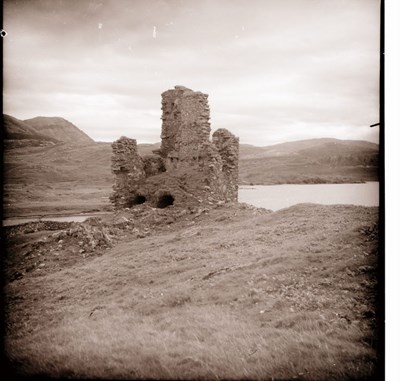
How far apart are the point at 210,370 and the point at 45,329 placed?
2.87 metres

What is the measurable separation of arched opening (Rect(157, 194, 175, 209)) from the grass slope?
21.8 ft

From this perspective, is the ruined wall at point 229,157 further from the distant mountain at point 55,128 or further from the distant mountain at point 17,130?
the distant mountain at point 17,130

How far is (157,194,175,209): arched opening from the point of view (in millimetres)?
14783

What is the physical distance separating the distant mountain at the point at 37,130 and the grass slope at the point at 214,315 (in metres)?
2.90

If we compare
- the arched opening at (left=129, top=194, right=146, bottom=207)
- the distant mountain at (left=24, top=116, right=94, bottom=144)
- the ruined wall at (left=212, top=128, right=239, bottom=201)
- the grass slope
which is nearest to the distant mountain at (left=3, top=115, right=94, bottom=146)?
the distant mountain at (left=24, top=116, right=94, bottom=144)

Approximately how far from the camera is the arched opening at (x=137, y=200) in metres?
15.1

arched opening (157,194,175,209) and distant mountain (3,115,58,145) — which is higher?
distant mountain (3,115,58,145)

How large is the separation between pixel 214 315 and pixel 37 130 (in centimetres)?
569

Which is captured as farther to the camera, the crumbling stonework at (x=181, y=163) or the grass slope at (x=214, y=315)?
the crumbling stonework at (x=181, y=163)

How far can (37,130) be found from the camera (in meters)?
7.75

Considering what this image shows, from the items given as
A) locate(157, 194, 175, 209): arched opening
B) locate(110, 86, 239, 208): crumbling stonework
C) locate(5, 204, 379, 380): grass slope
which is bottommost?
locate(5, 204, 379, 380): grass slope

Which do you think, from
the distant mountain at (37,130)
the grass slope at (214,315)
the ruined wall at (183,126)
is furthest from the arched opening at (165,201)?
the grass slope at (214,315)

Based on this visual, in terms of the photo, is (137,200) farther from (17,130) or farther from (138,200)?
(17,130)

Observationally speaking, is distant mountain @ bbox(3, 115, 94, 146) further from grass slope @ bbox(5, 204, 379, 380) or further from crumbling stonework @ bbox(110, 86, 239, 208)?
crumbling stonework @ bbox(110, 86, 239, 208)
